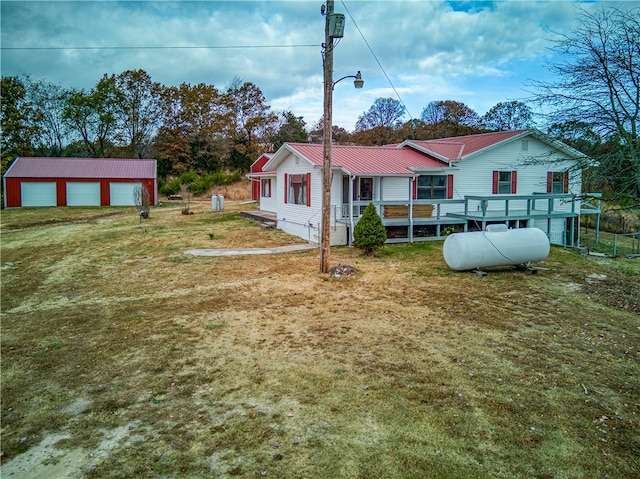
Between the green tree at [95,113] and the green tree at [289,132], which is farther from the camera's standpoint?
the green tree at [95,113]

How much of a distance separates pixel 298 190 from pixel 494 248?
841 centimetres

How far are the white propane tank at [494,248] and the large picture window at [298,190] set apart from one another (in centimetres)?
648

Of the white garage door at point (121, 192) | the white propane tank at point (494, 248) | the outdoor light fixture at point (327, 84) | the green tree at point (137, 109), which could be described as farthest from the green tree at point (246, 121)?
the white propane tank at point (494, 248)

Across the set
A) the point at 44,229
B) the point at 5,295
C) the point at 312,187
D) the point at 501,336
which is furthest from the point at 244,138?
the point at 501,336

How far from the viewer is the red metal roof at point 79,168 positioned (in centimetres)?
2983

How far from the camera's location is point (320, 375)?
4.96 metres

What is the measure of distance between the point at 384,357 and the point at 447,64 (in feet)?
53.0

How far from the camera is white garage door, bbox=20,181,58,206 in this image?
1167 inches

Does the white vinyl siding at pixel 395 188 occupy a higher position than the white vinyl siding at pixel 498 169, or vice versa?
the white vinyl siding at pixel 498 169

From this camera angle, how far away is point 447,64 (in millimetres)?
18297

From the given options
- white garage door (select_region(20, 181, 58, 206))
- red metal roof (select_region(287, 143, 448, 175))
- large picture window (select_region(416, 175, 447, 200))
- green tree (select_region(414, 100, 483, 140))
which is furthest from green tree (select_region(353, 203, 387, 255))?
green tree (select_region(414, 100, 483, 140))

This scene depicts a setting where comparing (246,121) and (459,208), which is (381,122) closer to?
(246,121)

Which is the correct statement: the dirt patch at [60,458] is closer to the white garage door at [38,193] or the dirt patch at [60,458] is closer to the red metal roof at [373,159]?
the red metal roof at [373,159]

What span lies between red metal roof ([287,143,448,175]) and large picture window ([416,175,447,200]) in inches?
18.7
